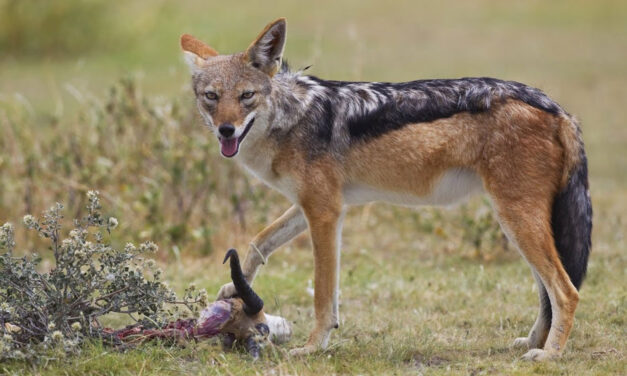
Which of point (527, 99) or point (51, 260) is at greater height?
point (527, 99)

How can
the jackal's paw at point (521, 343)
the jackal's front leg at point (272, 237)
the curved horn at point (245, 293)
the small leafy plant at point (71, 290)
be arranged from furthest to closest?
1. the jackal's front leg at point (272, 237)
2. the jackal's paw at point (521, 343)
3. the curved horn at point (245, 293)
4. the small leafy plant at point (71, 290)

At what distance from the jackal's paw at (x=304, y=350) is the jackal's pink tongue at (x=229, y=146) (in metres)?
1.20

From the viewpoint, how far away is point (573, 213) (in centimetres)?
557

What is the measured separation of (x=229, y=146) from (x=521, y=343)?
2142 millimetres

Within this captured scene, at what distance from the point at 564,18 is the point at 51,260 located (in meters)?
17.0

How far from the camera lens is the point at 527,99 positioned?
563 cm

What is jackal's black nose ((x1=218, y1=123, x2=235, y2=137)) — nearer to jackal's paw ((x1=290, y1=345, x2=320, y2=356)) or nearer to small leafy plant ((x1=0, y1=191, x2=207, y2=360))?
small leafy plant ((x1=0, y1=191, x2=207, y2=360))

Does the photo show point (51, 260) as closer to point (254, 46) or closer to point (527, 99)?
point (254, 46)

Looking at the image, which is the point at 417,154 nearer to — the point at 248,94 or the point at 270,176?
the point at 270,176

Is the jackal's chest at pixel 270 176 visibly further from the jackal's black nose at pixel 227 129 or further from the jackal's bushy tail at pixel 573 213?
the jackal's bushy tail at pixel 573 213

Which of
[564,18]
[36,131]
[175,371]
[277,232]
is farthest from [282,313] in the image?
[564,18]

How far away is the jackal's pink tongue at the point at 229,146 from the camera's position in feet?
18.0

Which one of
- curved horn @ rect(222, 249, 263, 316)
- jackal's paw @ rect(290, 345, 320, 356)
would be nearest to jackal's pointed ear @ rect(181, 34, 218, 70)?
curved horn @ rect(222, 249, 263, 316)

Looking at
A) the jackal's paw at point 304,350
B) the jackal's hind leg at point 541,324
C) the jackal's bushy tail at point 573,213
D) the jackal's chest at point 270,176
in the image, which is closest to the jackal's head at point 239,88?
the jackal's chest at point 270,176
